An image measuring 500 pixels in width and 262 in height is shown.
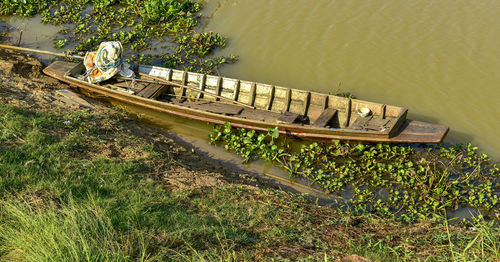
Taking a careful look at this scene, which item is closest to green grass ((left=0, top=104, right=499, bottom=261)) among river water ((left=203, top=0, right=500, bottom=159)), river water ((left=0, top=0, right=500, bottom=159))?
river water ((left=0, top=0, right=500, bottom=159))

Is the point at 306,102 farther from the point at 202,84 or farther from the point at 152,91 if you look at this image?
the point at 152,91

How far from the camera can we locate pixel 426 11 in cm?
1441

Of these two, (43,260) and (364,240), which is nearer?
(43,260)

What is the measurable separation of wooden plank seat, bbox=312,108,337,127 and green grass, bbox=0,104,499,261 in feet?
7.39

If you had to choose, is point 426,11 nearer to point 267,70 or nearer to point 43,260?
point 267,70

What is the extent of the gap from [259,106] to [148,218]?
5.62 meters

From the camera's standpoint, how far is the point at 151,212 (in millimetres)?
6637

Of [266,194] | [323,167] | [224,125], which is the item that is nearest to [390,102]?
[323,167]

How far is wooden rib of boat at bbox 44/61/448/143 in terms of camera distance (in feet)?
31.3

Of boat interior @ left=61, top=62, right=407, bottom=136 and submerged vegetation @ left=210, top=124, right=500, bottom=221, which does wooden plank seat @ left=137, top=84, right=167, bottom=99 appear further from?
submerged vegetation @ left=210, top=124, right=500, bottom=221

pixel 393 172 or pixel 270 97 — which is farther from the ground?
pixel 270 97

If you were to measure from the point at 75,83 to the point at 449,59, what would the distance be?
1056 cm

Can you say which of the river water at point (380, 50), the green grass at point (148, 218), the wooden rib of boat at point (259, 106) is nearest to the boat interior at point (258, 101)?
the wooden rib of boat at point (259, 106)

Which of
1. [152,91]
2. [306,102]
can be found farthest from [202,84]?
[306,102]
